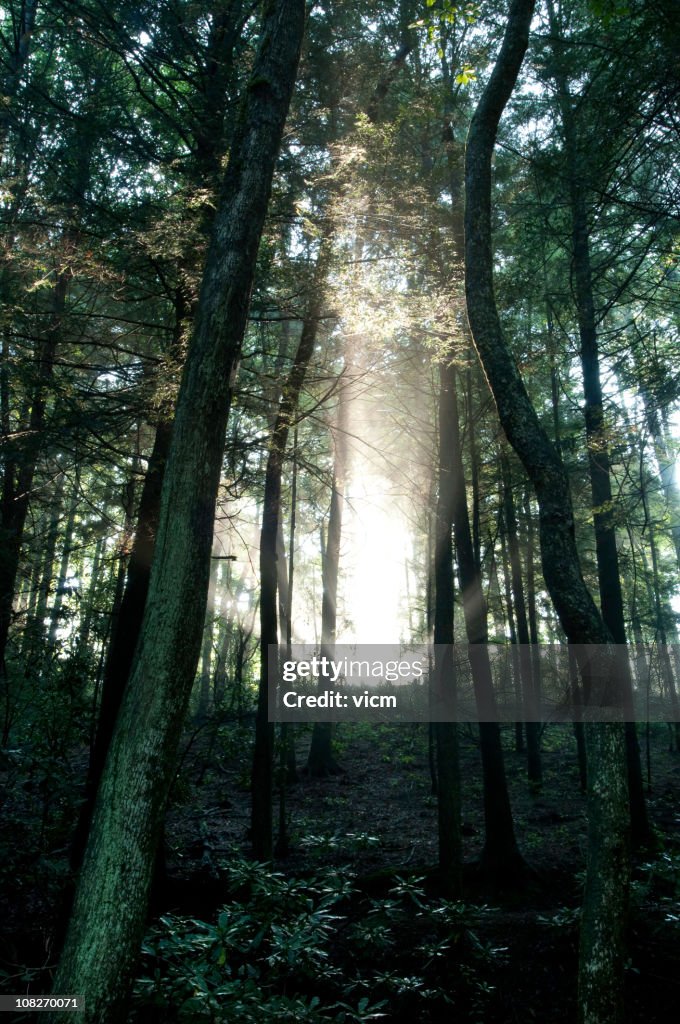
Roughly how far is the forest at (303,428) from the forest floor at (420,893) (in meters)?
0.06

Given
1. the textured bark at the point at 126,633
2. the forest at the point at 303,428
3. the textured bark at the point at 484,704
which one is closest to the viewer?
the forest at the point at 303,428

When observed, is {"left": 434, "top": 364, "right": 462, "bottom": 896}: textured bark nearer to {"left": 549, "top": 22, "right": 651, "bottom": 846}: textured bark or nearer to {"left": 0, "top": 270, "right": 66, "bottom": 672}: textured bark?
{"left": 549, "top": 22, "right": 651, "bottom": 846}: textured bark

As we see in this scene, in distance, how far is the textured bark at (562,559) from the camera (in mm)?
3385

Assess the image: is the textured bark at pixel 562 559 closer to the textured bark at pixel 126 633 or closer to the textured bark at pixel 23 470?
the textured bark at pixel 126 633

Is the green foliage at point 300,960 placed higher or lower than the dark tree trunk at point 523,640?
lower

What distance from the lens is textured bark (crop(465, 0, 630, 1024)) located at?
338 cm

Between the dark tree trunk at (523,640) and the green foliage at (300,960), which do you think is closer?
the green foliage at (300,960)

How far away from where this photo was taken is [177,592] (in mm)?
3646

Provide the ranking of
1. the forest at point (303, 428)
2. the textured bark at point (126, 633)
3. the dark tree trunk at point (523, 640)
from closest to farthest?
the forest at point (303, 428) → the textured bark at point (126, 633) → the dark tree trunk at point (523, 640)

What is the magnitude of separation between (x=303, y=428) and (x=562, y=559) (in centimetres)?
776

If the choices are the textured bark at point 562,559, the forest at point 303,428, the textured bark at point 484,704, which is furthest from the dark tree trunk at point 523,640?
the textured bark at point 562,559

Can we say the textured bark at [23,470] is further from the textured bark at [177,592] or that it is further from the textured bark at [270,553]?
the textured bark at [177,592]

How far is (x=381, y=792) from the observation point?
13.7m

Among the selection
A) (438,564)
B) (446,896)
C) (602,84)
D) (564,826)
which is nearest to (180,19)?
(602,84)
